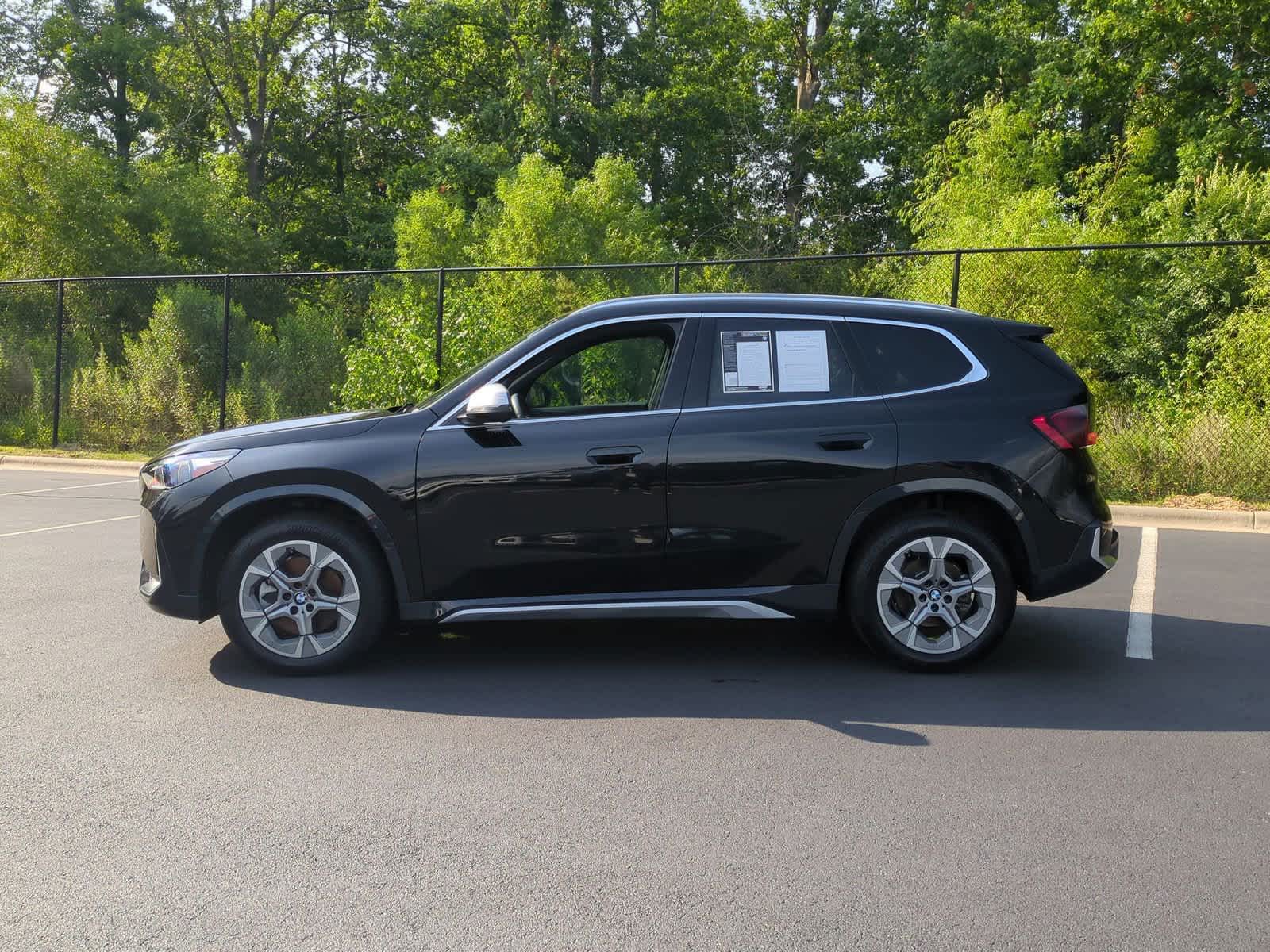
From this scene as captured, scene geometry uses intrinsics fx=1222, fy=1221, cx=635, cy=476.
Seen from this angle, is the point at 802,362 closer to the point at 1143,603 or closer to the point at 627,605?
the point at 627,605

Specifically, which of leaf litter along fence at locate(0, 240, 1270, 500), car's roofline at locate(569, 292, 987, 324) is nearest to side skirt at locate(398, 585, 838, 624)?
car's roofline at locate(569, 292, 987, 324)

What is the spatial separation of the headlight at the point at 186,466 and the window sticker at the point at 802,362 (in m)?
2.70

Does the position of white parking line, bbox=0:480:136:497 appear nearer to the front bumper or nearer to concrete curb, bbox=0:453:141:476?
concrete curb, bbox=0:453:141:476

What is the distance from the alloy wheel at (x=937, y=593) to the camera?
19.2 feet

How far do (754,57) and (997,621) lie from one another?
125 feet

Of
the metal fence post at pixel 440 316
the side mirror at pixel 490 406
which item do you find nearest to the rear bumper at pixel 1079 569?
the side mirror at pixel 490 406

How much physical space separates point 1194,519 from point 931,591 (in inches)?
273

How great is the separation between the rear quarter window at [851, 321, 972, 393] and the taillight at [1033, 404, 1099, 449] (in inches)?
17.6

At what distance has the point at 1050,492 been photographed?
5859mm

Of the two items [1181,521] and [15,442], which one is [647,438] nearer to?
[1181,521]

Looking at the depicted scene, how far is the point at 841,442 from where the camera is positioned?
19.2 ft

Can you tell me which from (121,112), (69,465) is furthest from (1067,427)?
(121,112)

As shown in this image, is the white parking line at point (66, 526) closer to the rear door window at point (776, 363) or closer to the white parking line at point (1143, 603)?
the rear door window at point (776, 363)

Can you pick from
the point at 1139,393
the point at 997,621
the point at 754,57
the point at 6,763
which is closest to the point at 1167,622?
the point at 997,621
